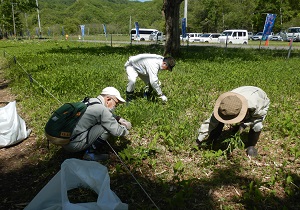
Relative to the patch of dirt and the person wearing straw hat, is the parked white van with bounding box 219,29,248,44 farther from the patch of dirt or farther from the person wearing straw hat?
the patch of dirt

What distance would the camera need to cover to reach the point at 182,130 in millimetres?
4051

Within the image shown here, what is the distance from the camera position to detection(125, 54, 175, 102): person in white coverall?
480cm

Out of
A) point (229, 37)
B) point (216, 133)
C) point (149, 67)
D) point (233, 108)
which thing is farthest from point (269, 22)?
point (229, 37)

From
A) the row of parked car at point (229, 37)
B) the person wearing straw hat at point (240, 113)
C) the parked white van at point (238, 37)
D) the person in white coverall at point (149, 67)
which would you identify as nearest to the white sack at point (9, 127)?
the person in white coverall at point (149, 67)

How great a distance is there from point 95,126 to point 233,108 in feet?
5.68

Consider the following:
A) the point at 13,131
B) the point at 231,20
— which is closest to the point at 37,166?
the point at 13,131

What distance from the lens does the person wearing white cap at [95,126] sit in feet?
9.94

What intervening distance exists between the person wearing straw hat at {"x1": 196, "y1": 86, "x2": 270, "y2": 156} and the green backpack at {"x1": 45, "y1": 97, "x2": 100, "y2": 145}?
1767 mm

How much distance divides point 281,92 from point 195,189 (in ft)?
14.4

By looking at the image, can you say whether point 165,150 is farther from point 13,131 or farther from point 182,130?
point 13,131

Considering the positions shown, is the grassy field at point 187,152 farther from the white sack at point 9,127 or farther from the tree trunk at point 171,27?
the tree trunk at point 171,27

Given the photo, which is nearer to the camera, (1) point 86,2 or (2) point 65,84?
(2) point 65,84

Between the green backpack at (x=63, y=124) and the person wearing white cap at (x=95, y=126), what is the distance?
11cm

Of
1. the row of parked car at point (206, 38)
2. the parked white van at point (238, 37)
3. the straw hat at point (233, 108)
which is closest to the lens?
the straw hat at point (233, 108)
